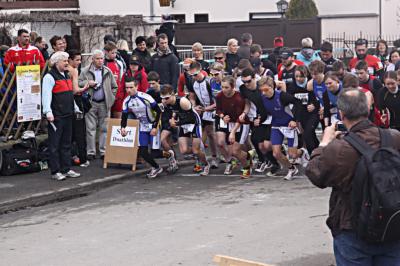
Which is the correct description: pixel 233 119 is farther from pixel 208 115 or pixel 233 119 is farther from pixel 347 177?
pixel 347 177

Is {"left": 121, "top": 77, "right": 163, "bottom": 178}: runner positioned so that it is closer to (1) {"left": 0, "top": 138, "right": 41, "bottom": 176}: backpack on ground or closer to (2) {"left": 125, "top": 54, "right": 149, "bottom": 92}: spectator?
(2) {"left": 125, "top": 54, "right": 149, "bottom": 92}: spectator

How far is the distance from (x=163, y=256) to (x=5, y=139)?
635cm

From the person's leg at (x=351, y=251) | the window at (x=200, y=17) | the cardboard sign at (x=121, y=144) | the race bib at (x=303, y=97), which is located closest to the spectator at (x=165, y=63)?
the cardboard sign at (x=121, y=144)

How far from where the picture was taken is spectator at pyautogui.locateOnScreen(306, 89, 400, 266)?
18.4 ft

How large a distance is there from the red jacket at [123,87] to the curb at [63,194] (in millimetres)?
1588

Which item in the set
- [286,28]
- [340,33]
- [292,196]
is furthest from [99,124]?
[340,33]

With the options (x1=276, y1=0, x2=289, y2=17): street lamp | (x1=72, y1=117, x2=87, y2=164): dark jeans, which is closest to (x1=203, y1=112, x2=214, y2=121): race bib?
(x1=72, y1=117, x2=87, y2=164): dark jeans

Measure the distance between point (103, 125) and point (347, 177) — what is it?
32.3 feet

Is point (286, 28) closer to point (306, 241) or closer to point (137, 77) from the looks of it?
point (137, 77)

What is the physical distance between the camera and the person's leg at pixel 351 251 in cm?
564

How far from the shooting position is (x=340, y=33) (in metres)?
36.8

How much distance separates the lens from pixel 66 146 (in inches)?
531

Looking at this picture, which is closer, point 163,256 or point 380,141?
point 380,141

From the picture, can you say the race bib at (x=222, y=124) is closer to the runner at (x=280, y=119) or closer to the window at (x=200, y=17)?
the runner at (x=280, y=119)
